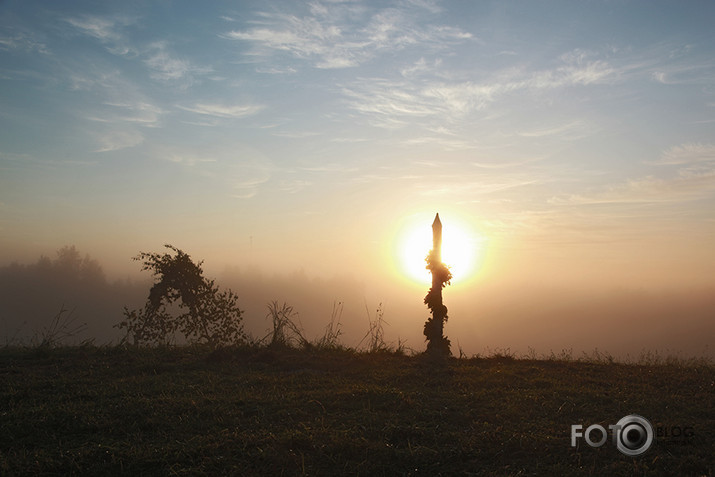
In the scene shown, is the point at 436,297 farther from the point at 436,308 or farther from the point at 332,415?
the point at 332,415

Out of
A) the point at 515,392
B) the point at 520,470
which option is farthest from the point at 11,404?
the point at 515,392

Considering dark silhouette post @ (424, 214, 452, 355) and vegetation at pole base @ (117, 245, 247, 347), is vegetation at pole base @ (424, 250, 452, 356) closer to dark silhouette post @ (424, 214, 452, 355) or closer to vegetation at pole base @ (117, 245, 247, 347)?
dark silhouette post @ (424, 214, 452, 355)

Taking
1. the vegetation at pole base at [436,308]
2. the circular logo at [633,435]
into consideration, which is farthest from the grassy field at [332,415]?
the vegetation at pole base at [436,308]

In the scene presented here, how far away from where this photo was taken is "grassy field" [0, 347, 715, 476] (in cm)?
591

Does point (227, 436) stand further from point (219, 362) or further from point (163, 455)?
point (219, 362)

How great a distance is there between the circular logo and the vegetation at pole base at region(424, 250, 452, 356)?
6184 mm

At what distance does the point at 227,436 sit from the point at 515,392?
197 inches

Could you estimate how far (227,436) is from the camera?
6.56 meters

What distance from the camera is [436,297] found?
14141 millimetres

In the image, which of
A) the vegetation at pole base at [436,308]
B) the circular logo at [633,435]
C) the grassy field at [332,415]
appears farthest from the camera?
the vegetation at pole base at [436,308]

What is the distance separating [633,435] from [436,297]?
759 centimetres

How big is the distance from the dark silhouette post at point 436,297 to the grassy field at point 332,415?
71.5 inches

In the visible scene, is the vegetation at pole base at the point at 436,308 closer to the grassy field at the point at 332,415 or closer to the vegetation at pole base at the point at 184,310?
the grassy field at the point at 332,415

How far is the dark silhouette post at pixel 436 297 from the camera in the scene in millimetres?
13609
